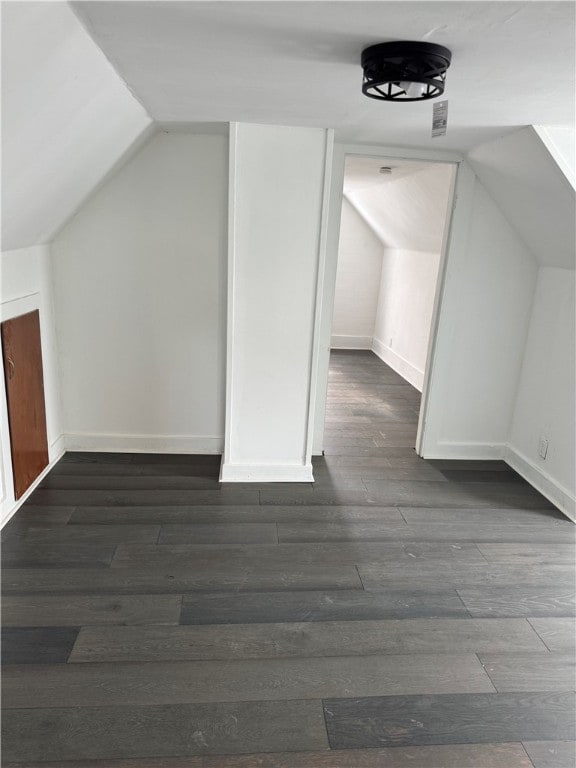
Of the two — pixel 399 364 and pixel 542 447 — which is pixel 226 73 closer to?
pixel 542 447

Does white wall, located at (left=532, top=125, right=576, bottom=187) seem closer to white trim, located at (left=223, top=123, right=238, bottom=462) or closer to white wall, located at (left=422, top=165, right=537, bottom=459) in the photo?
white wall, located at (left=422, top=165, right=537, bottom=459)

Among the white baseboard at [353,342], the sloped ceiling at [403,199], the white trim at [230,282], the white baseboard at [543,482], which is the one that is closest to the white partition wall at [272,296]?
the white trim at [230,282]

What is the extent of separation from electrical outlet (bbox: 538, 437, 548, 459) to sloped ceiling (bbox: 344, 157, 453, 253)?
1.89 meters

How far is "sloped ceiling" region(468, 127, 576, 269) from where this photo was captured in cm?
267

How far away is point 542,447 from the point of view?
3441mm

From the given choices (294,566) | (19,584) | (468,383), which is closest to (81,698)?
(19,584)

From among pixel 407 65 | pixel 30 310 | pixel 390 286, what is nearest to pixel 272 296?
pixel 30 310

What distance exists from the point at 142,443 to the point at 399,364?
11.3 feet

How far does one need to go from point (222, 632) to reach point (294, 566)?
53 centimetres

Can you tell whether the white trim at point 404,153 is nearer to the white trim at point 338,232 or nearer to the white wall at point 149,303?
the white trim at point 338,232

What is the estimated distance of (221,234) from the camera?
11.0 feet

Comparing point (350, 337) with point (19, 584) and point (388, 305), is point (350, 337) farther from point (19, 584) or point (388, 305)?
point (19, 584)

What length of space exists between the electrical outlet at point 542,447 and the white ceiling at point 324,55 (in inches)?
75.1

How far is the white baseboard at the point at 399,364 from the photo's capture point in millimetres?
5545
